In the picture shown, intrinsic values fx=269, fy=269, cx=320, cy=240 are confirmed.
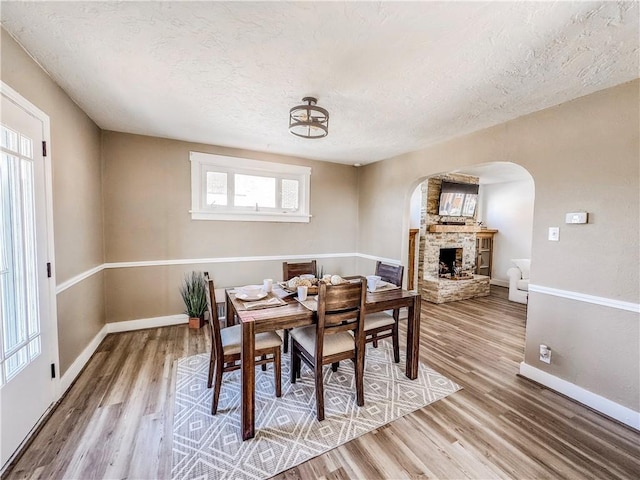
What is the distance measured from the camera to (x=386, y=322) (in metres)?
2.60

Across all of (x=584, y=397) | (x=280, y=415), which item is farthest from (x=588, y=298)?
(x=280, y=415)

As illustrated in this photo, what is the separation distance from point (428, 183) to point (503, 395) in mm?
3881

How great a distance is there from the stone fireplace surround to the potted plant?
3.91 m

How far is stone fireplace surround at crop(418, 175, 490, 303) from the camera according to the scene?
199 inches

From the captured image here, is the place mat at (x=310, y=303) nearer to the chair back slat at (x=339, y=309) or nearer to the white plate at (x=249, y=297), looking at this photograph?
the chair back slat at (x=339, y=309)

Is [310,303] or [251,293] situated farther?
[251,293]

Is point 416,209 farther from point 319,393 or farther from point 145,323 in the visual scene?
point 145,323

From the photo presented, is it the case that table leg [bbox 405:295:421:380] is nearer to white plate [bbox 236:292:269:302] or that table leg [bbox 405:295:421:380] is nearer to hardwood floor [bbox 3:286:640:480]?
hardwood floor [bbox 3:286:640:480]

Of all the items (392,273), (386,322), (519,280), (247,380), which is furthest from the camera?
(519,280)

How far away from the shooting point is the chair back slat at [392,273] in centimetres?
290

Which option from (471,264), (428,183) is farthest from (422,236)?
(471,264)

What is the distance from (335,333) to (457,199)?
4686mm

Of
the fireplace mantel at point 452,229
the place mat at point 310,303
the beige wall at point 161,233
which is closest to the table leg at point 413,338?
the place mat at point 310,303

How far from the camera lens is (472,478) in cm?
150
